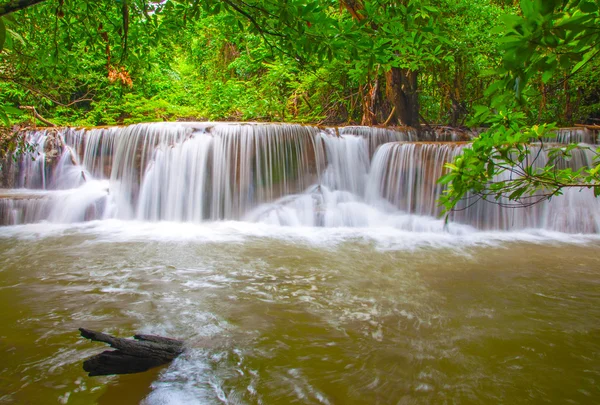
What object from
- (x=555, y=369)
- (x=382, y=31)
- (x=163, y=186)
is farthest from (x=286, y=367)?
(x=163, y=186)

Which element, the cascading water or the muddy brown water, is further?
the cascading water

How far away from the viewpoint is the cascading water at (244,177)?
858 centimetres

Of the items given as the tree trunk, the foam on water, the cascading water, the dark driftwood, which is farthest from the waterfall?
the dark driftwood

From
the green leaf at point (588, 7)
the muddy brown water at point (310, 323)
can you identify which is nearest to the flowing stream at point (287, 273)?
the muddy brown water at point (310, 323)

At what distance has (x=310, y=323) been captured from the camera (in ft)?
11.1

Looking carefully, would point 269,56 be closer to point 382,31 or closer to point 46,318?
point 382,31

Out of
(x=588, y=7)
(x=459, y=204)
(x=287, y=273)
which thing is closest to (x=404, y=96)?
(x=459, y=204)

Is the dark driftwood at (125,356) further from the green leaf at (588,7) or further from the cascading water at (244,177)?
the cascading water at (244,177)

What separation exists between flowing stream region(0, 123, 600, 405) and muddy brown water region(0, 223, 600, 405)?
19mm

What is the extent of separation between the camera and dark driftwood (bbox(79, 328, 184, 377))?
2.37 metres

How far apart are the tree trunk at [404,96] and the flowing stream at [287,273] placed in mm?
820

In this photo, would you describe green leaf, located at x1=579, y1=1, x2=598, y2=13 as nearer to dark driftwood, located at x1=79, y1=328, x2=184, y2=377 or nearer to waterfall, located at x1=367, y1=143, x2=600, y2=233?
dark driftwood, located at x1=79, y1=328, x2=184, y2=377

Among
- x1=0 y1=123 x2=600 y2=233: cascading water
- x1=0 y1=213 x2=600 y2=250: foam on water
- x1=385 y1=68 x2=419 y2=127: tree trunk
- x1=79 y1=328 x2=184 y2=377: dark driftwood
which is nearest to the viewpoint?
x1=79 y1=328 x2=184 y2=377: dark driftwood

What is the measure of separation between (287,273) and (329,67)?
780 centimetres
